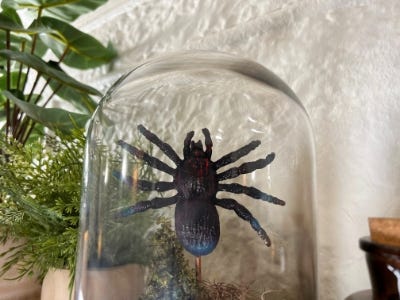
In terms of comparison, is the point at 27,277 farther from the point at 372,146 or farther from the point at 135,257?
the point at 372,146

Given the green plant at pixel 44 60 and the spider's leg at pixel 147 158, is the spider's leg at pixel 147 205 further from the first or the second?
the green plant at pixel 44 60

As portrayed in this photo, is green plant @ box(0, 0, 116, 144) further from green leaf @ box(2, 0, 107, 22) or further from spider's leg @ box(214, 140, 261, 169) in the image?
spider's leg @ box(214, 140, 261, 169)

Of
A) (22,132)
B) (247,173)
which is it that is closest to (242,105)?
(247,173)

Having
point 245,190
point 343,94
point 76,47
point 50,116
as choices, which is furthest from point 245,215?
point 76,47

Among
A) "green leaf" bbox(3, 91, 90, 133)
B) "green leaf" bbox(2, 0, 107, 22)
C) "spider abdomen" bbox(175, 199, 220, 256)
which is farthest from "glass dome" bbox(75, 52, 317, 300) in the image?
"green leaf" bbox(2, 0, 107, 22)

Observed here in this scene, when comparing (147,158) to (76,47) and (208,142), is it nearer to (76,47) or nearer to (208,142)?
(208,142)

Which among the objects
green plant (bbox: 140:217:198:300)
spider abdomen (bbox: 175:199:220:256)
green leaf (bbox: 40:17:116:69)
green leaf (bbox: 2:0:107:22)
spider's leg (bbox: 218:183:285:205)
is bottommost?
green plant (bbox: 140:217:198:300)

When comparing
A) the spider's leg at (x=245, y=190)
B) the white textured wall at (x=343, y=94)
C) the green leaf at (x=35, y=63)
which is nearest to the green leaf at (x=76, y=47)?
the green leaf at (x=35, y=63)
